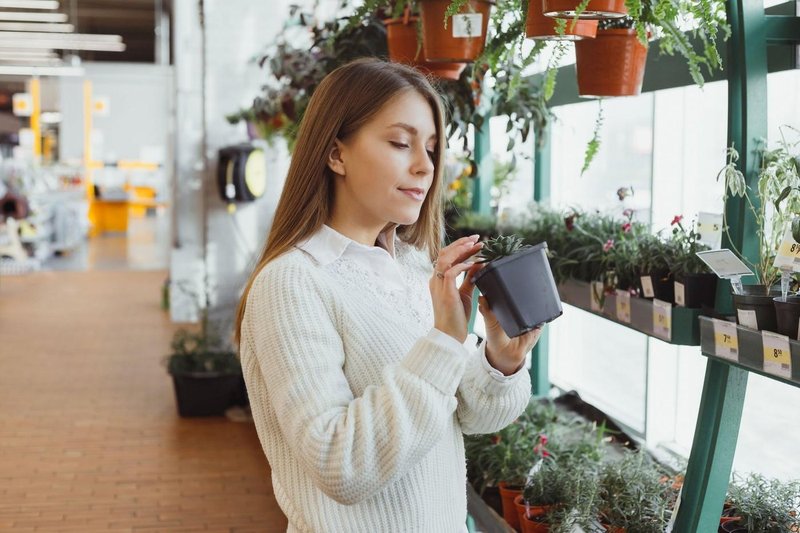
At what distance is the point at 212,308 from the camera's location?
752 cm

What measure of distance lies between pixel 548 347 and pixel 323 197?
9.87ft

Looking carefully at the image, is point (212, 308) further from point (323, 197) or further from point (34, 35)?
point (34, 35)

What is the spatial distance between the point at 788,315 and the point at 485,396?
76 centimetres

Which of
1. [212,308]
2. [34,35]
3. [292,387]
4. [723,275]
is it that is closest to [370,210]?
[292,387]

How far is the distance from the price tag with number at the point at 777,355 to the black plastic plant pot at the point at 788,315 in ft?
0.08

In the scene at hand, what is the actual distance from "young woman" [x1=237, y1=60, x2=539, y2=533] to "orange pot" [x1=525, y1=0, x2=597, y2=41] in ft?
2.23

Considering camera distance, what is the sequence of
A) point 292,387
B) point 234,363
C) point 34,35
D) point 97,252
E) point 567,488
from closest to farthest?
point 292,387 → point 567,488 → point 234,363 → point 97,252 → point 34,35

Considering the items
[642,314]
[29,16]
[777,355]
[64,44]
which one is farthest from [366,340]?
[64,44]

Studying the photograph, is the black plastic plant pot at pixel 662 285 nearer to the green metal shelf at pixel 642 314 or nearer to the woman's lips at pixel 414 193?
the green metal shelf at pixel 642 314

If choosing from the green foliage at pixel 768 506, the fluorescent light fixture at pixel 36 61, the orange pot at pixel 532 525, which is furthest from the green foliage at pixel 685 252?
the fluorescent light fixture at pixel 36 61

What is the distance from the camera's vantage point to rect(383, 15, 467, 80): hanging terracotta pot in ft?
9.88

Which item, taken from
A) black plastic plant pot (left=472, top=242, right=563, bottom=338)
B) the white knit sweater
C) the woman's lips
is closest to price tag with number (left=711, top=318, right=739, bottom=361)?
the white knit sweater

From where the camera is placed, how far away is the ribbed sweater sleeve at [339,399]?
1.34m

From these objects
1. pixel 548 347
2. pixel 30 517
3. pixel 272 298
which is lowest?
pixel 30 517
